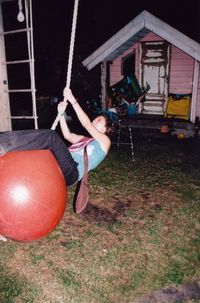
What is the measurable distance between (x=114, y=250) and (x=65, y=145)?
1673 mm

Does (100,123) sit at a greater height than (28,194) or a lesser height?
greater

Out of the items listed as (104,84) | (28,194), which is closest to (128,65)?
(104,84)

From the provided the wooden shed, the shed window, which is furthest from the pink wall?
the shed window

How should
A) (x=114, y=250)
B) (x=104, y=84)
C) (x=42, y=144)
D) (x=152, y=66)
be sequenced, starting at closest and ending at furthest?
1. (x=42, y=144)
2. (x=114, y=250)
3. (x=152, y=66)
4. (x=104, y=84)

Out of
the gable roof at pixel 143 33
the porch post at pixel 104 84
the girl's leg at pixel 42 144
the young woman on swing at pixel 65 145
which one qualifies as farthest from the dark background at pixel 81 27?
the girl's leg at pixel 42 144

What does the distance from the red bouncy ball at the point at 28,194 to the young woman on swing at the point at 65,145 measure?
8.0 inches

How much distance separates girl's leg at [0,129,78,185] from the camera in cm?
334

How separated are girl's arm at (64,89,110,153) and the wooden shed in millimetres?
7212

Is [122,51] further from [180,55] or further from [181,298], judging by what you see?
[181,298]

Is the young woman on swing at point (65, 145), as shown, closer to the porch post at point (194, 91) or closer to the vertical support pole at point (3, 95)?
the vertical support pole at point (3, 95)

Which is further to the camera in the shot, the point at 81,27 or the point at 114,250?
the point at 81,27

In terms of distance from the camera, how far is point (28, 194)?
3.05 meters

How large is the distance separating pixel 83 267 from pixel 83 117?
197 cm

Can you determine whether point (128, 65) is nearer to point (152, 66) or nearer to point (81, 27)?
point (152, 66)
